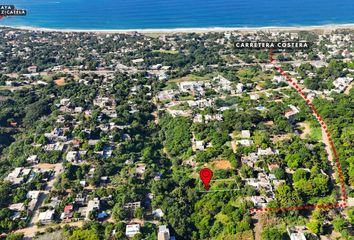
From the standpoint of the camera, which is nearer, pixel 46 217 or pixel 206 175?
pixel 46 217

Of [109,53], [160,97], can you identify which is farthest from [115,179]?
[109,53]

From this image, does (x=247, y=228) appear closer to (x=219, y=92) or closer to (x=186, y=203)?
(x=186, y=203)

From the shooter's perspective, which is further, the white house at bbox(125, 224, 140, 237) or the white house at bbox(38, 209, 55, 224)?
the white house at bbox(38, 209, 55, 224)

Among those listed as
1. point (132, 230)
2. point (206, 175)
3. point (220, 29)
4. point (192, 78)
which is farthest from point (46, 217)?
point (220, 29)

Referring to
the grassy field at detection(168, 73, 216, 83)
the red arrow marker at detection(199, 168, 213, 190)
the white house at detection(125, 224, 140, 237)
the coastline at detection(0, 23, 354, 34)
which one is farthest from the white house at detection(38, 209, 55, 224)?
the coastline at detection(0, 23, 354, 34)

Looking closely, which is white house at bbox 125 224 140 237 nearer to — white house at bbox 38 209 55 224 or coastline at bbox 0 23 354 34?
white house at bbox 38 209 55 224

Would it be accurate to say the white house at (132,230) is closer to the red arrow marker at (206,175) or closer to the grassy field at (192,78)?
the red arrow marker at (206,175)

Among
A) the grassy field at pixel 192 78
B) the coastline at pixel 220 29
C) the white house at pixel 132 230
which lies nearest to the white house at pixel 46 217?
the white house at pixel 132 230

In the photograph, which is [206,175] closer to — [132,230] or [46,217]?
[132,230]
